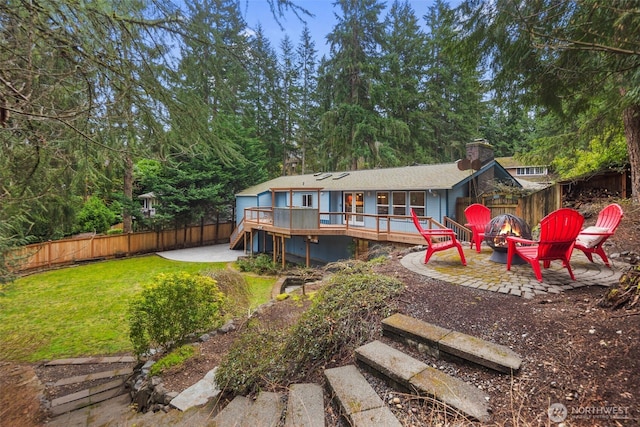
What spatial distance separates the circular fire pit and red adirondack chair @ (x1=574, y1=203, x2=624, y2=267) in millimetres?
703

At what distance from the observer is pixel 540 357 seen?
218cm

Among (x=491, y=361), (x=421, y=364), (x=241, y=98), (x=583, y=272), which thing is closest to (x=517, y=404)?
(x=491, y=361)

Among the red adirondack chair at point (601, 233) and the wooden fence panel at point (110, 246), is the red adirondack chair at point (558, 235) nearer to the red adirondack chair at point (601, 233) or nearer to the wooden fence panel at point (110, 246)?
the red adirondack chair at point (601, 233)

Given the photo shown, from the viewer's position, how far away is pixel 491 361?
7.11 feet

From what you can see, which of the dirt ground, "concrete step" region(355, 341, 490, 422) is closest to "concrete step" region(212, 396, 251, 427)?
the dirt ground

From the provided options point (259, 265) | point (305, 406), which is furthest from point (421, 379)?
point (259, 265)

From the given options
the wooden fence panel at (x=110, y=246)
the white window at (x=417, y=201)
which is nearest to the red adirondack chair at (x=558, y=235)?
the white window at (x=417, y=201)

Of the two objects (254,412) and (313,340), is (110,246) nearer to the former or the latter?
(313,340)

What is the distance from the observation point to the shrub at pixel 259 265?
45.8 ft

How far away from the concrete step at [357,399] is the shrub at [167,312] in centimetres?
324

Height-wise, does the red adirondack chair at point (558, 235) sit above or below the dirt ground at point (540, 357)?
above

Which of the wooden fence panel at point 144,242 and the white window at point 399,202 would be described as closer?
the white window at point 399,202

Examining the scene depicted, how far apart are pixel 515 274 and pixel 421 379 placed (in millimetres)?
3006

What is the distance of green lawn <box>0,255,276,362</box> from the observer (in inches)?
249
